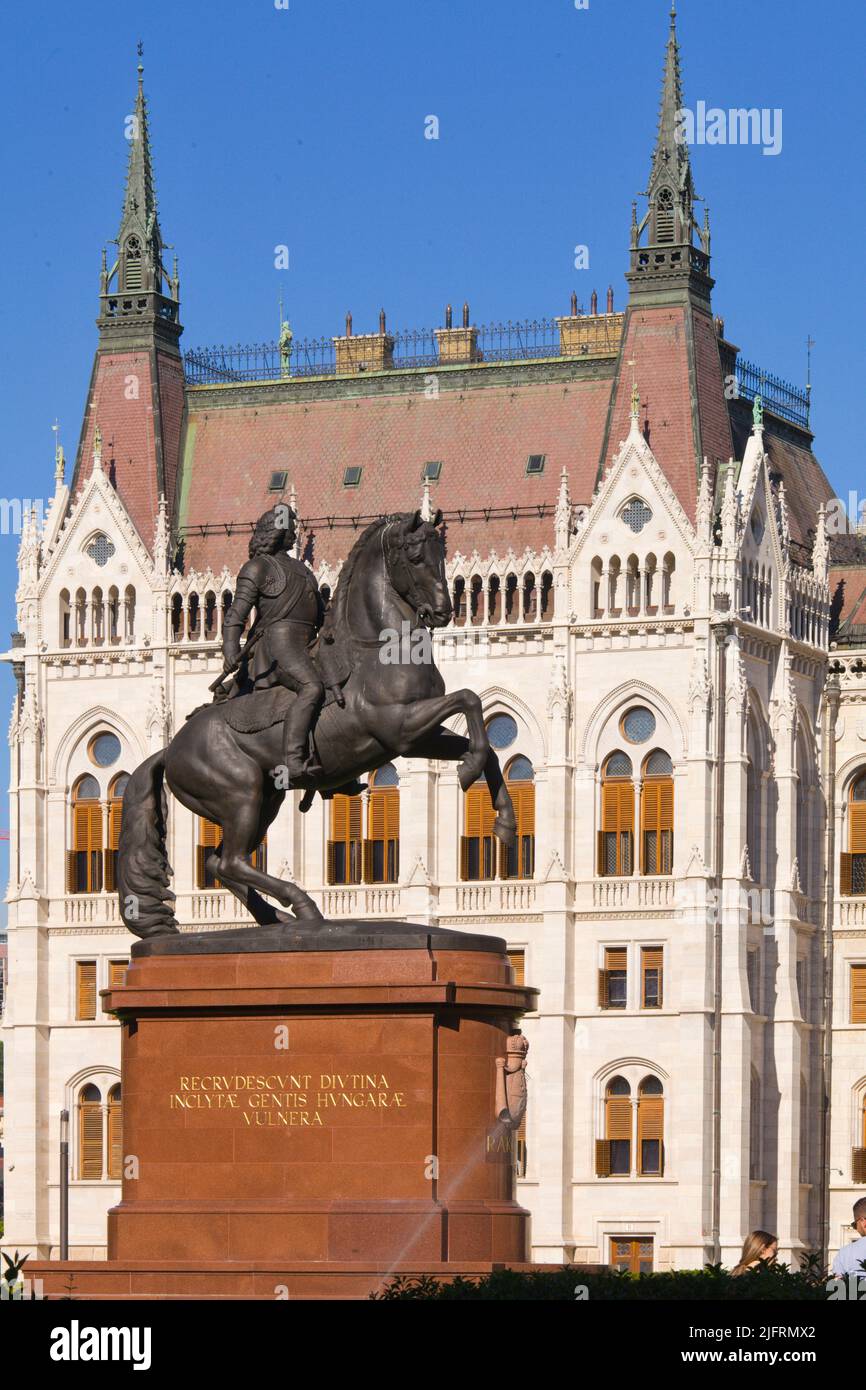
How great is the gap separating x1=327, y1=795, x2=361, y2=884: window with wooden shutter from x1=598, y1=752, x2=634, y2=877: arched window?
717 cm

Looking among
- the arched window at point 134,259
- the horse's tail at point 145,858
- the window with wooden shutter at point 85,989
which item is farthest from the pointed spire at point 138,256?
the horse's tail at point 145,858

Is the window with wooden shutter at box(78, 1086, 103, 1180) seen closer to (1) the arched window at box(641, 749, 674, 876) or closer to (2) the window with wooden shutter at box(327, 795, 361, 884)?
(2) the window with wooden shutter at box(327, 795, 361, 884)

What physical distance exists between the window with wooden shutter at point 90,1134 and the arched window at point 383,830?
9.73 meters

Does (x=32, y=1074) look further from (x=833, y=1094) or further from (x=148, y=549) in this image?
(x=833, y=1094)

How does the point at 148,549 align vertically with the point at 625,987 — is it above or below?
above

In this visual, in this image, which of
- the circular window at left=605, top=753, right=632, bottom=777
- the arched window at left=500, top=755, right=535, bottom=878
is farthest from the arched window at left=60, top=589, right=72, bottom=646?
the circular window at left=605, top=753, right=632, bottom=777

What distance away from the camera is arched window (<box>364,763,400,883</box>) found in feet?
316

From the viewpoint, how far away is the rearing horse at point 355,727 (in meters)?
44.2

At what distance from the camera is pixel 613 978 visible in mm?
92938

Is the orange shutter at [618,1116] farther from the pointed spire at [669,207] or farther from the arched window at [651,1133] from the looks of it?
the pointed spire at [669,207]

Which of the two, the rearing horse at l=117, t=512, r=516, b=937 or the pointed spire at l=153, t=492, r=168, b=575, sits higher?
the pointed spire at l=153, t=492, r=168, b=575

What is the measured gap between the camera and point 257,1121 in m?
42.8
